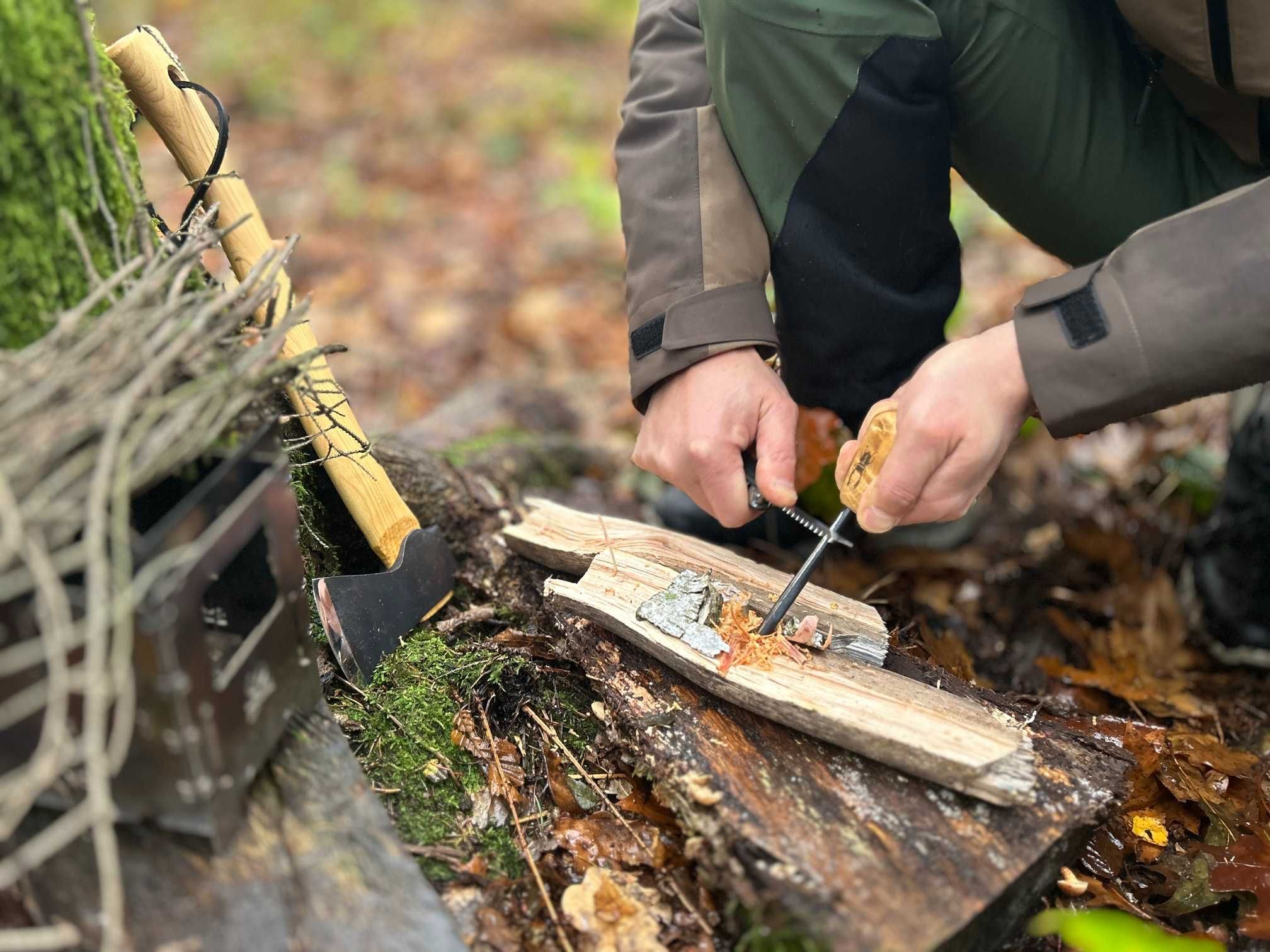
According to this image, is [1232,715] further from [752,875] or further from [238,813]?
[238,813]

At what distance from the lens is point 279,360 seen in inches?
71.8

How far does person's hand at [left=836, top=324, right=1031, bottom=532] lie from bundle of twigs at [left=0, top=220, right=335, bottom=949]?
1323mm

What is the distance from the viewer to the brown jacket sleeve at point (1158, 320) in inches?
77.5

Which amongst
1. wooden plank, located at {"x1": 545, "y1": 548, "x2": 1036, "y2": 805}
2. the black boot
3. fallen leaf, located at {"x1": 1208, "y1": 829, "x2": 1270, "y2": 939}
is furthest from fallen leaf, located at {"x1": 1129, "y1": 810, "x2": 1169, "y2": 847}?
the black boot

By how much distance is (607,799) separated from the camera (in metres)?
2.23

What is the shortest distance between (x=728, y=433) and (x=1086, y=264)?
110 centimetres

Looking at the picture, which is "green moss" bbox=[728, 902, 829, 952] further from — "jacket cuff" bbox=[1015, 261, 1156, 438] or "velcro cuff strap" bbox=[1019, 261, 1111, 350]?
"velcro cuff strap" bbox=[1019, 261, 1111, 350]

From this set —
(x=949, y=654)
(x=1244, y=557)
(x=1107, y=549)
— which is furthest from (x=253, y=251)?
(x=1244, y=557)

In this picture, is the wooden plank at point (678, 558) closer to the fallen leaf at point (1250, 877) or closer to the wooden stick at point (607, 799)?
the wooden stick at point (607, 799)

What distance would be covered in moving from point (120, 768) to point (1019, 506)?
3518 millimetres

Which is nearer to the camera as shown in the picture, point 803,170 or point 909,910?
point 909,910

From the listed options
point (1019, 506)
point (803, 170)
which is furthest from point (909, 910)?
point (1019, 506)

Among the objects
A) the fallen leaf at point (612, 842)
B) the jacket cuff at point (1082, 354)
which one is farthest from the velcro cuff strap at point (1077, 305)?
the fallen leaf at point (612, 842)

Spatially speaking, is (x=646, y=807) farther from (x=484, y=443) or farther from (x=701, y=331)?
(x=484, y=443)
